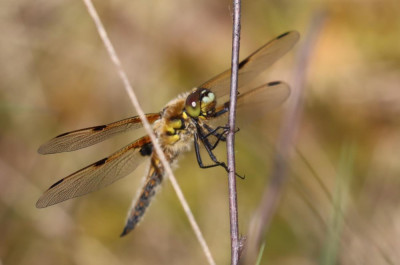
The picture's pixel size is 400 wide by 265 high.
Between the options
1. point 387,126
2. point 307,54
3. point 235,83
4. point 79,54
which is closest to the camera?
point 235,83

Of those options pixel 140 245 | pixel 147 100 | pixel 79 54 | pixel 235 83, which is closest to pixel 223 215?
pixel 140 245

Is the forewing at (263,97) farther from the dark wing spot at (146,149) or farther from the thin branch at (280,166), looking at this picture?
the dark wing spot at (146,149)

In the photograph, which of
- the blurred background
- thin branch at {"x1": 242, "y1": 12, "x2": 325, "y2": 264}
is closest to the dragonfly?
thin branch at {"x1": 242, "y1": 12, "x2": 325, "y2": 264}

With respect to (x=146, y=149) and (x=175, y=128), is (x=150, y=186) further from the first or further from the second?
(x=175, y=128)

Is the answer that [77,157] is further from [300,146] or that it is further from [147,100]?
[300,146]

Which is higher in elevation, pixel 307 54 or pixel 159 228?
pixel 307 54

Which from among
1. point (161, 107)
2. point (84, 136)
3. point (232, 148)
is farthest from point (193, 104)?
point (161, 107)

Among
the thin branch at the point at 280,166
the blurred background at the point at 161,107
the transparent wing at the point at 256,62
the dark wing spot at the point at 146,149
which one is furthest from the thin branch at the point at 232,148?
the blurred background at the point at 161,107
